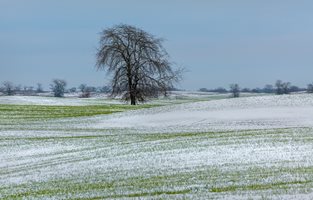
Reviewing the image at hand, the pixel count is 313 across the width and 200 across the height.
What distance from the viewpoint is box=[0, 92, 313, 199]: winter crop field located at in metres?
13.5

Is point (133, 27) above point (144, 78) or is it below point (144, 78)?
above

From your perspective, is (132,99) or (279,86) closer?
(132,99)

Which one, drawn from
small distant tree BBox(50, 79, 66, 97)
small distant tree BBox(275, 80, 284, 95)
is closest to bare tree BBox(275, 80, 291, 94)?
small distant tree BBox(275, 80, 284, 95)

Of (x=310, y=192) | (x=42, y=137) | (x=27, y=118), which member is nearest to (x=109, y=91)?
(x=27, y=118)

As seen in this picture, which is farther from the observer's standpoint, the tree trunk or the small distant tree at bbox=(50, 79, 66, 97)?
the small distant tree at bbox=(50, 79, 66, 97)

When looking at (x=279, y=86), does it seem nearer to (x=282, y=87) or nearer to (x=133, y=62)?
(x=282, y=87)

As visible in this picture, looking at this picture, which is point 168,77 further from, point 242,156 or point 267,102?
point 242,156

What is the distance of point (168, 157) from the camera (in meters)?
19.3

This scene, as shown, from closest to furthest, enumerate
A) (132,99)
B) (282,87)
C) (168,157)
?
(168,157) → (132,99) → (282,87)

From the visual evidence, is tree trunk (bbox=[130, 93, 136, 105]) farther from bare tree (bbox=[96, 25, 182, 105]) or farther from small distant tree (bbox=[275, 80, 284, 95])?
small distant tree (bbox=[275, 80, 284, 95])

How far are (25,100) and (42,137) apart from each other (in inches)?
1858

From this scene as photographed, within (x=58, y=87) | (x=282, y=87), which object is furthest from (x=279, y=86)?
(x=58, y=87)

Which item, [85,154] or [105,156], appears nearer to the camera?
[105,156]

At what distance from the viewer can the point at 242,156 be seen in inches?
723
